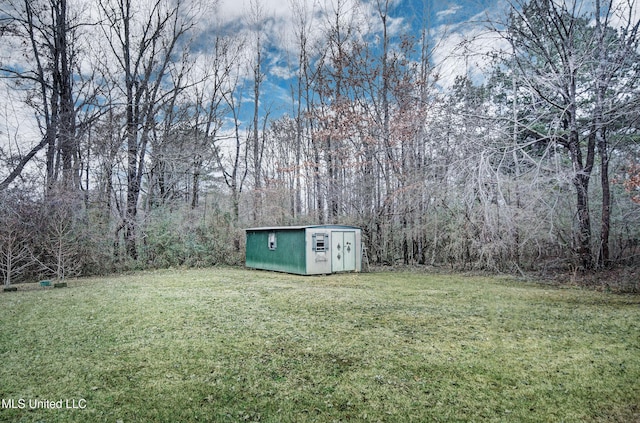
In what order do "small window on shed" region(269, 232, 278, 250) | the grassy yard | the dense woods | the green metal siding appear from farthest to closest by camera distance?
1. "small window on shed" region(269, 232, 278, 250)
2. the green metal siding
3. the dense woods
4. the grassy yard

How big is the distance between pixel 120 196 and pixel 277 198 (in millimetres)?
5970

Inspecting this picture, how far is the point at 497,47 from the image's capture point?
7.04 m

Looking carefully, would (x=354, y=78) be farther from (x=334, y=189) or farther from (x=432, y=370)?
(x=432, y=370)

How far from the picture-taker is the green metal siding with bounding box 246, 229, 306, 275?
11227 millimetres

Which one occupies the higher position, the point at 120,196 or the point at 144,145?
the point at 144,145

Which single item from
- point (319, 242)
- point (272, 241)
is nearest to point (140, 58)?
point (272, 241)

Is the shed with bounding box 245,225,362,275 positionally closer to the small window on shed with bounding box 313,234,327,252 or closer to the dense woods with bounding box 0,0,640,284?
the small window on shed with bounding box 313,234,327,252

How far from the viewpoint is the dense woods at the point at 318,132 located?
7082 mm

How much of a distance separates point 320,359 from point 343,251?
820 centimetres

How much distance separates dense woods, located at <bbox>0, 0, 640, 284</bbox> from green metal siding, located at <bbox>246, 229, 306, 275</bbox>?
1655mm

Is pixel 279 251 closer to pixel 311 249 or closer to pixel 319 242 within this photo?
pixel 311 249

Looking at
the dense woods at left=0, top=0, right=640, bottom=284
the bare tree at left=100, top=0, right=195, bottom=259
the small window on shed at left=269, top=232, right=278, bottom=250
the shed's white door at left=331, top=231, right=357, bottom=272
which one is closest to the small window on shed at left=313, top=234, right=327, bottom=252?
the shed's white door at left=331, top=231, right=357, bottom=272

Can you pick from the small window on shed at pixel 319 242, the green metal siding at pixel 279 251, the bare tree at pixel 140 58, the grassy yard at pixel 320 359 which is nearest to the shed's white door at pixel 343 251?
the small window on shed at pixel 319 242

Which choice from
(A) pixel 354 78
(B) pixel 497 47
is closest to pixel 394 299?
(B) pixel 497 47
